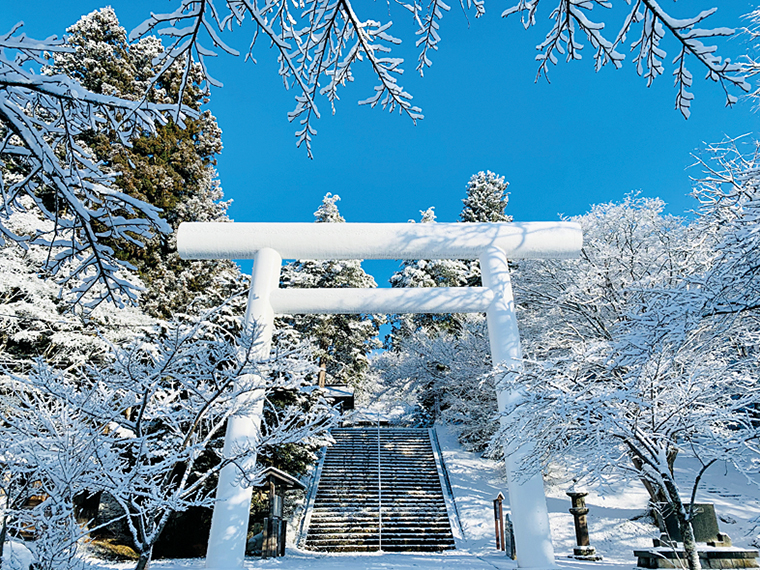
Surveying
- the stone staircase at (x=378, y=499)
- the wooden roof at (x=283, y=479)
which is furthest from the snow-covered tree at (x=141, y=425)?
the stone staircase at (x=378, y=499)

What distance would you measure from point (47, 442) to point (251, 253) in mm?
3377

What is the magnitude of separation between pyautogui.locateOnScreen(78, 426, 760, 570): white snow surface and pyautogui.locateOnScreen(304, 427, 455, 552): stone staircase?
0.61 meters

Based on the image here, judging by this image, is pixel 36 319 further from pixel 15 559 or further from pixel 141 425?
pixel 141 425

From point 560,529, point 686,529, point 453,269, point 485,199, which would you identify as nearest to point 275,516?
point 560,529

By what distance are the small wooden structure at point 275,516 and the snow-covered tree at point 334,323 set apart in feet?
29.2

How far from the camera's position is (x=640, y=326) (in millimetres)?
3111

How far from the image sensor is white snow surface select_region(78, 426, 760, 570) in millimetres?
6667

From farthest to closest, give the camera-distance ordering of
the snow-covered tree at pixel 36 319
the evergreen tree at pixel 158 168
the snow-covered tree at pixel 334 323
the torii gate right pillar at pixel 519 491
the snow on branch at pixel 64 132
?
the snow-covered tree at pixel 334 323
the evergreen tree at pixel 158 168
the snow-covered tree at pixel 36 319
the torii gate right pillar at pixel 519 491
the snow on branch at pixel 64 132

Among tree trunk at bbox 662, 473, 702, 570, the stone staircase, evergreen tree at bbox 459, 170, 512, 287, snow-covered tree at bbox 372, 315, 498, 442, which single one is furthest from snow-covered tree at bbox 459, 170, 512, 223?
tree trunk at bbox 662, 473, 702, 570

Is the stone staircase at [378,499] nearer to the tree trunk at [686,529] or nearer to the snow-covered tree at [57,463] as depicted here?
the tree trunk at [686,529]

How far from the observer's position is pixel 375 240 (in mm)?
5801

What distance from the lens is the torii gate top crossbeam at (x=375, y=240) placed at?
5801 millimetres

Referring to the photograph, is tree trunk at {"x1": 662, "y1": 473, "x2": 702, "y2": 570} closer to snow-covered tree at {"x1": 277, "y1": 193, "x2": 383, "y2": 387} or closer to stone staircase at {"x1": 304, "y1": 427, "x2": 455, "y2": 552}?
stone staircase at {"x1": 304, "y1": 427, "x2": 455, "y2": 552}

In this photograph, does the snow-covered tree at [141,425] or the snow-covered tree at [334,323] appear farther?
the snow-covered tree at [334,323]
